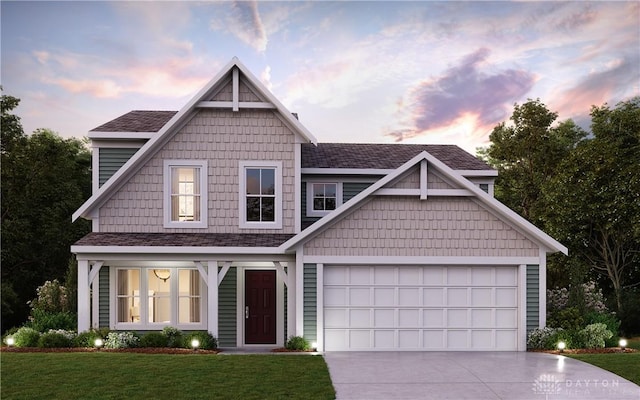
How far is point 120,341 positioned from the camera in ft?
46.8

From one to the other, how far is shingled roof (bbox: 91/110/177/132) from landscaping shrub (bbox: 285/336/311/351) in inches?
315

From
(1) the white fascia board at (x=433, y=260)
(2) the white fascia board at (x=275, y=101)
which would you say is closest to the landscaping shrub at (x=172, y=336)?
(1) the white fascia board at (x=433, y=260)

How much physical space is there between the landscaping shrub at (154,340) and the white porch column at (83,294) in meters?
1.75

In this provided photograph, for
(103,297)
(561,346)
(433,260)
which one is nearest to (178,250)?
(103,297)

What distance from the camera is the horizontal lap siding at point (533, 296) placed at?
1480 cm

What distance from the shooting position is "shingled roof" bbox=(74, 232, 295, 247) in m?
14.8

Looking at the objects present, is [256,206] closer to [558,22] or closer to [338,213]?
[338,213]

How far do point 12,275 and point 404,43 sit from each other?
73.0 feet

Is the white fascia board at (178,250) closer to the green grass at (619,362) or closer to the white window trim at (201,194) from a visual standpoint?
the white window trim at (201,194)

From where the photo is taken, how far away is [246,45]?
23.1 metres

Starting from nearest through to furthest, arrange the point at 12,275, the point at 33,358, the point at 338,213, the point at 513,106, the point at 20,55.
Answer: the point at 33,358 → the point at 338,213 → the point at 20,55 → the point at 12,275 → the point at 513,106

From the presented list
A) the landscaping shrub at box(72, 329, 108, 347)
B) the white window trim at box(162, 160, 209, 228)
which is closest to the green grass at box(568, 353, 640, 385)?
the white window trim at box(162, 160, 209, 228)

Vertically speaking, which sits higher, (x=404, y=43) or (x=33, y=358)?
(x=404, y=43)

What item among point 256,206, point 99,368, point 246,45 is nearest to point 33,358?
point 99,368
